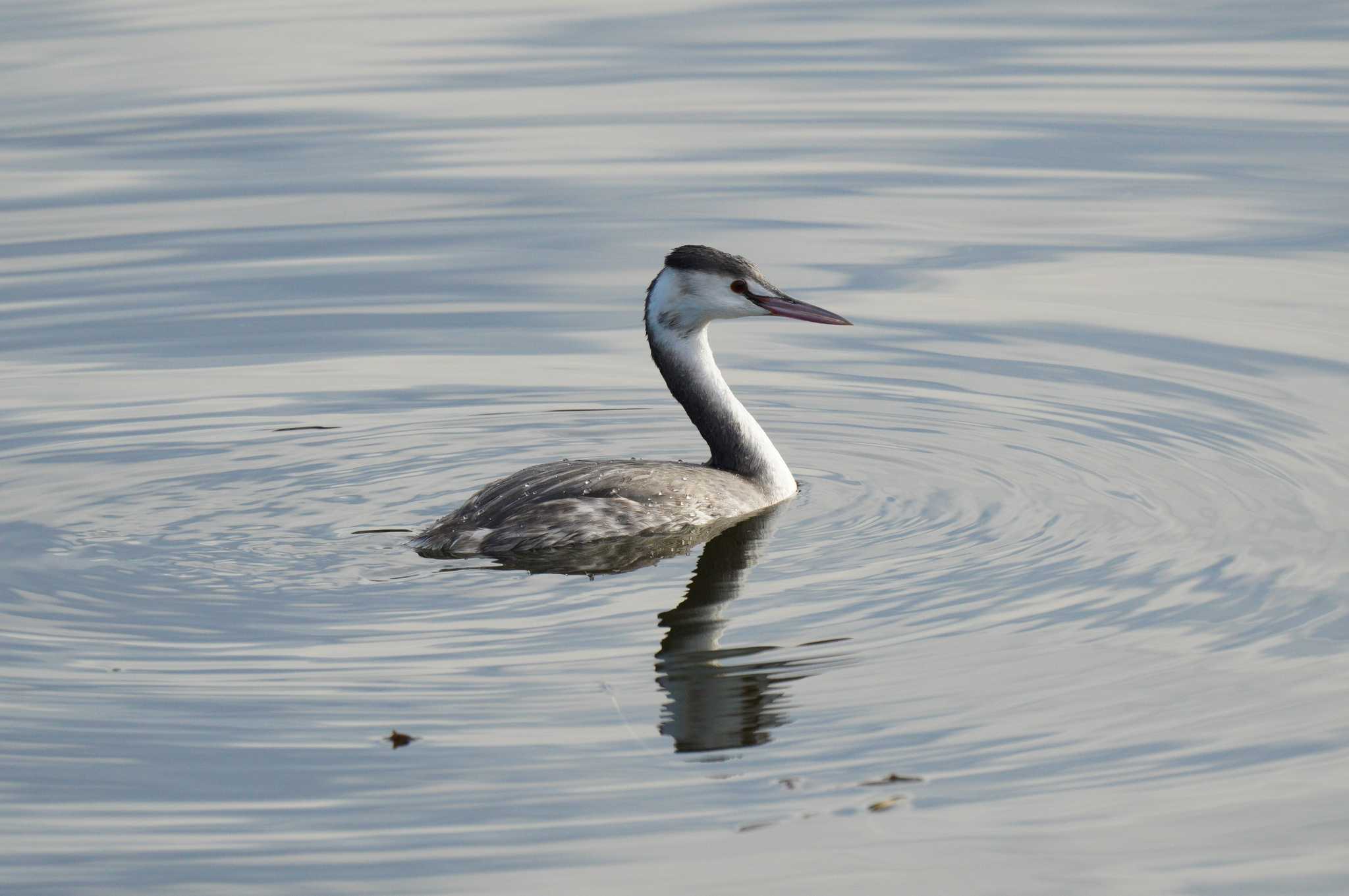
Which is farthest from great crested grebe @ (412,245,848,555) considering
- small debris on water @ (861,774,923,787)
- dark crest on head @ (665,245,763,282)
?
small debris on water @ (861,774,923,787)

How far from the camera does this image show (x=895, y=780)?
6.85 m

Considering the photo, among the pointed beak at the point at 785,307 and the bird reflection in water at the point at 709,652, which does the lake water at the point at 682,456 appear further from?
the pointed beak at the point at 785,307

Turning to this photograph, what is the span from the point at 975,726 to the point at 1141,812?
2.51 ft

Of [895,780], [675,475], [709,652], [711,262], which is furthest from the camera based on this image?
[711,262]

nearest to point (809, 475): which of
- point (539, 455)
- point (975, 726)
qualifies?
point (539, 455)

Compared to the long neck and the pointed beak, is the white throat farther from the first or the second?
the pointed beak

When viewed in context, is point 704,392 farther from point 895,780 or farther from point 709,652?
point 895,780

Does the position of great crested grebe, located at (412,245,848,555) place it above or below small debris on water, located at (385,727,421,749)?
above

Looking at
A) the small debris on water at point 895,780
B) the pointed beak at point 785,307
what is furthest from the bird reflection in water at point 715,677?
the pointed beak at point 785,307

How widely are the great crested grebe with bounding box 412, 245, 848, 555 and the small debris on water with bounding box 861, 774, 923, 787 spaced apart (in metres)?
3.03

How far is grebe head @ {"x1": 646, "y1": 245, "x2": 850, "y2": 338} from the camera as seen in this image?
34.8 ft

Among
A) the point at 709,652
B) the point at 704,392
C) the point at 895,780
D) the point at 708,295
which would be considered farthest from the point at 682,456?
the point at 895,780

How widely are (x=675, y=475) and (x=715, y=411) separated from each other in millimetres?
734

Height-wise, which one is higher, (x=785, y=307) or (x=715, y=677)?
(x=785, y=307)
